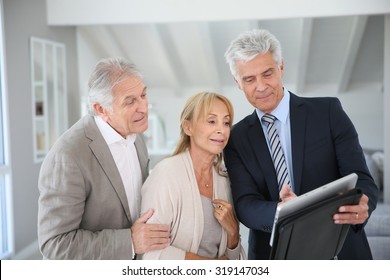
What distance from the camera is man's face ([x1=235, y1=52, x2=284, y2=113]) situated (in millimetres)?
1134

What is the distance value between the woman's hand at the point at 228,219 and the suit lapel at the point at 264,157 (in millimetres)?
118

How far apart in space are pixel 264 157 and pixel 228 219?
0.60ft

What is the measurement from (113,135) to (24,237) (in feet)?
6.42

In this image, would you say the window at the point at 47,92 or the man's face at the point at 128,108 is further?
the window at the point at 47,92

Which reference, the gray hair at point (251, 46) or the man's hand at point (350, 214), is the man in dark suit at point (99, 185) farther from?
the man's hand at point (350, 214)

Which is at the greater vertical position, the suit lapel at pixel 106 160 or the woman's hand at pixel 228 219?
the suit lapel at pixel 106 160

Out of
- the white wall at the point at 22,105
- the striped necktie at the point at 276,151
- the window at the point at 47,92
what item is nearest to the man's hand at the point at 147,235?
the striped necktie at the point at 276,151

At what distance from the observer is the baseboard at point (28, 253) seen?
2.61m

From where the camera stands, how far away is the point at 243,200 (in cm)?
114

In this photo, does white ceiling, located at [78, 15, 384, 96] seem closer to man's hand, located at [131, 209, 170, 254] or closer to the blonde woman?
the blonde woman

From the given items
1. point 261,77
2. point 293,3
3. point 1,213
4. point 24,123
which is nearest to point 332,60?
point 293,3

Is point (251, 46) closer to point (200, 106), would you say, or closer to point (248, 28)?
point (200, 106)

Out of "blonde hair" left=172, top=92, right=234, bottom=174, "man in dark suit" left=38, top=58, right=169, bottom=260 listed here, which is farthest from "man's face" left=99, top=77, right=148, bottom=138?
"blonde hair" left=172, top=92, right=234, bottom=174

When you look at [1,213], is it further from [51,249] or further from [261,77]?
[261,77]
